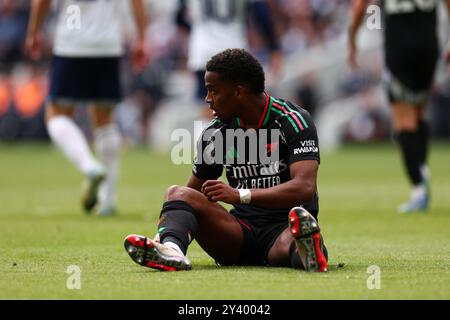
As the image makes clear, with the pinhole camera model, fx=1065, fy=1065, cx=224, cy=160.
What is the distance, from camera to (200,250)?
24.4 feet

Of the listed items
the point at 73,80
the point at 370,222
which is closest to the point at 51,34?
the point at 73,80

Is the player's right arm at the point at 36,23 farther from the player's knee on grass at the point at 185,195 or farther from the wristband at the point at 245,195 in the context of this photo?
the wristband at the point at 245,195

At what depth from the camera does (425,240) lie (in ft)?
25.3

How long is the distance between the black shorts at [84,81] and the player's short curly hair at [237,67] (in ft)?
15.2

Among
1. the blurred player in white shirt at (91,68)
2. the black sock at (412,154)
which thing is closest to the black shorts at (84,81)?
the blurred player in white shirt at (91,68)

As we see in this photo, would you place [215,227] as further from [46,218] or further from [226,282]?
[46,218]

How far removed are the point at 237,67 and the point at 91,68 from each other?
4.79 m

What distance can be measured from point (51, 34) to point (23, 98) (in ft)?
6.28

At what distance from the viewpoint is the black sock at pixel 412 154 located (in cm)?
1023

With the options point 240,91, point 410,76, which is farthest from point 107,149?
point 240,91

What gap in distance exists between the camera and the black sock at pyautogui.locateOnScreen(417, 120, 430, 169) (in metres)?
10.3

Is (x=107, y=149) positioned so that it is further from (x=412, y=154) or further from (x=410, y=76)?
(x=410, y=76)

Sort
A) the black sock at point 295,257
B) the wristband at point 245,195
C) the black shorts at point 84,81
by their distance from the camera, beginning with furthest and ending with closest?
the black shorts at point 84,81 → the black sock at point 295,257 → the wristband at point 245,195


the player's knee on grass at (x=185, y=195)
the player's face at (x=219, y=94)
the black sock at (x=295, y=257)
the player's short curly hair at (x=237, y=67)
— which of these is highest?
the player's short curly hair at (x=237, y=67)
